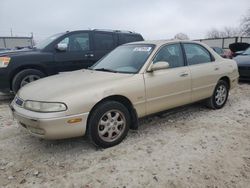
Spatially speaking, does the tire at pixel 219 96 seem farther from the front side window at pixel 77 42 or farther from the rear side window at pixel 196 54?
the front side window at pixel 77 42

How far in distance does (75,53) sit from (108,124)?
3.64 metres

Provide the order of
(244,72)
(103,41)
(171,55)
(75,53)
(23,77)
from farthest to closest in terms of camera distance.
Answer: (244,72)
(103,41)
(75,53)
(23,77)
(171,55)

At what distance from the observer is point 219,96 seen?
17.9 feet

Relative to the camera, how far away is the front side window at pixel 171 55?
434 centimetres

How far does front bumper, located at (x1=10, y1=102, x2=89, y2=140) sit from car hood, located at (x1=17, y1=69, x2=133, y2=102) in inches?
9.1

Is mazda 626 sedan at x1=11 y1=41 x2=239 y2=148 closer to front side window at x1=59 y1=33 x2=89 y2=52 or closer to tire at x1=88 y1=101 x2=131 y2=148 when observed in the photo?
tire at x1=88 y1=101 x2=131 y2=148

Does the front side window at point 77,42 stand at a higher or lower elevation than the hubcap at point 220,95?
higher

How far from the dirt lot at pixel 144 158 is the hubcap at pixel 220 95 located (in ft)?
2.73

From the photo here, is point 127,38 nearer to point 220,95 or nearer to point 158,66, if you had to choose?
point 220,95

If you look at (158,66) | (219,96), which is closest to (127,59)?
(158,66)

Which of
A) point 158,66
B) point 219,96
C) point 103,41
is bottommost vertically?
point 219,96

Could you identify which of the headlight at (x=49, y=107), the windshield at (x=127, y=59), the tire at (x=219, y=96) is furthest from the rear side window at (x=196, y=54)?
the headlight at (x=49, y=107)

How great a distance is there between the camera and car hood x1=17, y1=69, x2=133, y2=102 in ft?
10.9

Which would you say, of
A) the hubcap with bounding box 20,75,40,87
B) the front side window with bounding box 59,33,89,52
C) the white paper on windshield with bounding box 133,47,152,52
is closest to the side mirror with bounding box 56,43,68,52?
the front side window with bounding box 59,33,89,52
